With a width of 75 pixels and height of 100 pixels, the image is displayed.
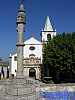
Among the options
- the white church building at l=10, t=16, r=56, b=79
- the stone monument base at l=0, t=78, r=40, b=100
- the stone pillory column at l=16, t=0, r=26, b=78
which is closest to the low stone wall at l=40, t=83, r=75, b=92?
the stone pillory column at l=16, t=0, r=26, b=78

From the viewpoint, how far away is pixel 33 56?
6022 centimetres

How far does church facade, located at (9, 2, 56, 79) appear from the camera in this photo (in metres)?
58.8

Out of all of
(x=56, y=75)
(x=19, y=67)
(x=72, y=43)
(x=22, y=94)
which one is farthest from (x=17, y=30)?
(x=56, y=75)

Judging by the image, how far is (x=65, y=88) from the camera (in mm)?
29188

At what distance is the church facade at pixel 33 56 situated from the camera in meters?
58.8

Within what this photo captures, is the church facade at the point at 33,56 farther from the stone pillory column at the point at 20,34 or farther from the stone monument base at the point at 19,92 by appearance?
the stone monument base at the point at 19,92

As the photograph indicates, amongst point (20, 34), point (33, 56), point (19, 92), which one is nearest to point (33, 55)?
point (33, 56)

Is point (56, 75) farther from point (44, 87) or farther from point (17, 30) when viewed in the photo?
point (17, 30)

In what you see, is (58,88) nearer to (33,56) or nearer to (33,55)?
(33,56)

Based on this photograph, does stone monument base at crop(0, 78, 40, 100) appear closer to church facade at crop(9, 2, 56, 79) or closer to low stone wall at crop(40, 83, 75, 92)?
low stone wall at crop(40, 83, 75, 92)

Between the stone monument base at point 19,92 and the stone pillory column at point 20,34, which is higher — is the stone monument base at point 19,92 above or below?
below

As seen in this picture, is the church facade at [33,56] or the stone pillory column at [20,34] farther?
the church facade at [33,56]

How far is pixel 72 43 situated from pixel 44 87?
2042cm

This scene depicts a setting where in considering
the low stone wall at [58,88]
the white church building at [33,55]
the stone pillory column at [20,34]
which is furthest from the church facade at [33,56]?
the stone pillory column at [20,34]
